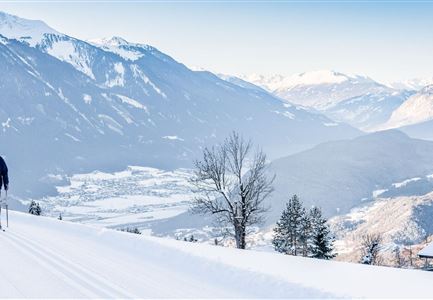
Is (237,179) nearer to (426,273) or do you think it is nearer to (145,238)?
(145,238)

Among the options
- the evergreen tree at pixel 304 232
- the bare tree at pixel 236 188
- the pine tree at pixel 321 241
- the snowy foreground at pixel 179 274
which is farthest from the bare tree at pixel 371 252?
the snowy foreground at pixel 179 274

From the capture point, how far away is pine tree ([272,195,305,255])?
59219 millimetres

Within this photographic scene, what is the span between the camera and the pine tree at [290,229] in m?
59.2

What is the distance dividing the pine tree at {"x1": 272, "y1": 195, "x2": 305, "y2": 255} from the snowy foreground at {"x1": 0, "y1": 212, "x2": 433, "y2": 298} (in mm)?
45625

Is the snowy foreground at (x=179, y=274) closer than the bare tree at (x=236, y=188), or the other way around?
the snowy foreground at (x=179, y=274)

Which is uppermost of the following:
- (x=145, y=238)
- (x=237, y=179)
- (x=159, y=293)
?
(x=237, y=179)

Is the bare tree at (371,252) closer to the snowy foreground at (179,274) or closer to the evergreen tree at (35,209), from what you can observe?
the evergreen tree at (35,209)

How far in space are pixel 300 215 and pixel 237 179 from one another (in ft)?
86.6

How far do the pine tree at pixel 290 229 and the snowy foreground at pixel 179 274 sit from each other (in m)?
45.6

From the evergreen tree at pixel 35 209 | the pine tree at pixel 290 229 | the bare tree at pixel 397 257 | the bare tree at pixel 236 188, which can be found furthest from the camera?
the bare tree at pixel 397 257

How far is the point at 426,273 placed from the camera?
10961 mm

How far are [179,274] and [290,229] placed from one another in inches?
1925

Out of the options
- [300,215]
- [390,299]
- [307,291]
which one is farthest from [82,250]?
[300,215]

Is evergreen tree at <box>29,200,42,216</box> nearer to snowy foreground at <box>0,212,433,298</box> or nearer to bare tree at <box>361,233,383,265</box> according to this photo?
bare tree at <box>361,233,383,265</box>
